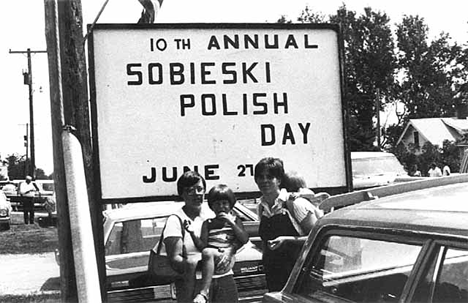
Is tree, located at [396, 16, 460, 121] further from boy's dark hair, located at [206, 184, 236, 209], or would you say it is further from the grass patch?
boy's dark hair, located at [206, 184, 236, 209]

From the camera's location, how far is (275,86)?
18.1 ft

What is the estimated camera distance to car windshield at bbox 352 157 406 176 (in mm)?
19312

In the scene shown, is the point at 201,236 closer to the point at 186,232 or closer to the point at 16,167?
the point at 186,232

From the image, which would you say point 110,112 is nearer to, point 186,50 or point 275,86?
point 186,50

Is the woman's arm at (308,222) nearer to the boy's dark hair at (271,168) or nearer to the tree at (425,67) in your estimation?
the boy's dark hair at (271,168)

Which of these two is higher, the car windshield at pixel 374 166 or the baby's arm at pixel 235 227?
the car windshield at pixel 374 166

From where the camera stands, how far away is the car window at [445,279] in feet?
8.23

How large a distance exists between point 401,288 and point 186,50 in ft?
10.3

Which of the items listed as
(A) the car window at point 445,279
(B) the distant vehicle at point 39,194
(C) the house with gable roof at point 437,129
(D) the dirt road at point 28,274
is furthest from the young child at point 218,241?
(C) the house with gable roof at point 437,129

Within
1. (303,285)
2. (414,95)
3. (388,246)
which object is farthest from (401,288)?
(414,95)

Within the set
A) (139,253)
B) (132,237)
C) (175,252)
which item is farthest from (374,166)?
(175,252)

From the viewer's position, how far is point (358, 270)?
9.89ft

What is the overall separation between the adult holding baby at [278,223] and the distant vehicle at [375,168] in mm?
13805

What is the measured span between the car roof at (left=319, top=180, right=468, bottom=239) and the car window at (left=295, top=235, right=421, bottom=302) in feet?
0.25
